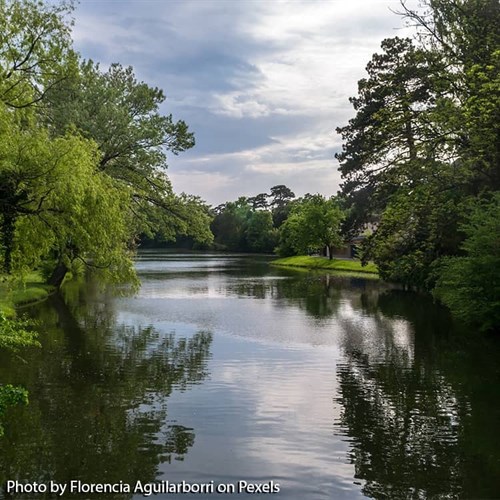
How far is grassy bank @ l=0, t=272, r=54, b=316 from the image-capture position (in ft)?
99.5

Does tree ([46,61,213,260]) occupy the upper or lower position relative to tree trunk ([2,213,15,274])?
upper

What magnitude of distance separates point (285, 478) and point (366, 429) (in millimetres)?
3311

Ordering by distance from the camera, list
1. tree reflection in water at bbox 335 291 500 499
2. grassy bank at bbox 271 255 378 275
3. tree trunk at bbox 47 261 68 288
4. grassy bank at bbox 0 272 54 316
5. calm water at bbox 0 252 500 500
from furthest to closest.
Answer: grassy bank at bbox 271 255 378 275 → tree trunk at bbox 47 261 68 288 → grassy bank at bbox 0 272 54 316 → calm water at bbox 0 252 500 500 → tree reflection in water at bbox 335 291 500 499

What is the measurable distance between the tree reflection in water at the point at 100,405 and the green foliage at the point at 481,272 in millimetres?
11547

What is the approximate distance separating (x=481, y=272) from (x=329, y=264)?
199 feet

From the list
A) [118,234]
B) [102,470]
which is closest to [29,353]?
[118,234]

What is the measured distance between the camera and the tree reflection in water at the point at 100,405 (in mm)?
10422

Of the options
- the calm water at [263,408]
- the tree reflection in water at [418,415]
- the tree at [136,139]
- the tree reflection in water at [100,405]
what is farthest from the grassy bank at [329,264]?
the tree reflection in water at [100,405]

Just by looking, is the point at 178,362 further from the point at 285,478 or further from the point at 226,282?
the point at 226,282

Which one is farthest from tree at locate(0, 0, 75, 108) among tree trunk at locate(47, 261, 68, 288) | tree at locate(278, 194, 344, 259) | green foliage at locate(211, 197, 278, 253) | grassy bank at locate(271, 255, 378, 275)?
green foliage at locate(211, 197, 278, 253)

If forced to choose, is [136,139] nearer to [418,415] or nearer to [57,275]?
[57,275]

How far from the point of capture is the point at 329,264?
8444cm

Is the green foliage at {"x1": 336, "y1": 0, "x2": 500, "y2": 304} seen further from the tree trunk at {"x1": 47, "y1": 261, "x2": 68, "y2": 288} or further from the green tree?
the tree trunk at {"x1": 47, "y1": 261, "x2": 68, "y2": 288}

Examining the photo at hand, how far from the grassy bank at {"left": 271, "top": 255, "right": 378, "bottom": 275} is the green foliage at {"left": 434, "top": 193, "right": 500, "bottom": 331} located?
3870cm
